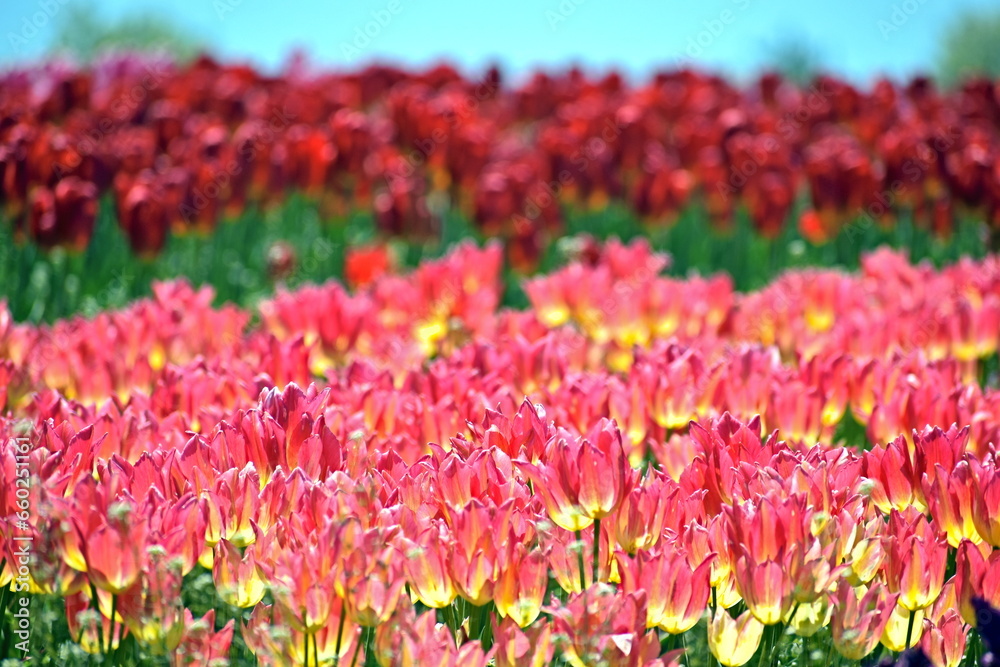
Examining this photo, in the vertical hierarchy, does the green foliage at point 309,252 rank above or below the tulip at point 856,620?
above

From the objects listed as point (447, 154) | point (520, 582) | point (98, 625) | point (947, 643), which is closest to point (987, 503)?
point (947, 643)

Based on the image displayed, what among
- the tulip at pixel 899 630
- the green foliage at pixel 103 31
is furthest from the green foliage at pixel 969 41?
the tulip at pixel 899 630

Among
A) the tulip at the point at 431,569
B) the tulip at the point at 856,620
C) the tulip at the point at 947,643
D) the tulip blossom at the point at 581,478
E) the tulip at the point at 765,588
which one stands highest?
the tulip blossom at the point at 581,478

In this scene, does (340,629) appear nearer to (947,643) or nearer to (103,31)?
(947,643)

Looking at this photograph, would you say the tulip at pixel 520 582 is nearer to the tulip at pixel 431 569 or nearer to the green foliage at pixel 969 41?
the tulip at pixel 431 569

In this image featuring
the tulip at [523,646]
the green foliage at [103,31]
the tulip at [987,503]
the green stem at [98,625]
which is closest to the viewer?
the tulip at [523,646]

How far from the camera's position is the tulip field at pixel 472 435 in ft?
6.70

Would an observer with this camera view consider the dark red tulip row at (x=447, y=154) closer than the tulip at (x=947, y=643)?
No

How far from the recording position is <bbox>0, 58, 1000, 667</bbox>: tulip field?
6.70ft

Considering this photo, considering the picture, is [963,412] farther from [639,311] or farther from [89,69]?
[89,69]

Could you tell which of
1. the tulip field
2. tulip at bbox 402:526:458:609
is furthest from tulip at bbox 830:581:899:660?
tulip at bbox 402:526:458:609

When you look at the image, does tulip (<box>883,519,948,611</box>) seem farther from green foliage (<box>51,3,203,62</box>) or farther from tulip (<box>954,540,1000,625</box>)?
green foliage (<box>51,3,203,62</box>)

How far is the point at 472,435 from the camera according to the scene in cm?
270

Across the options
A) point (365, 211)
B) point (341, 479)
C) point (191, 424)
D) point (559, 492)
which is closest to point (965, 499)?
point (559, 492)
